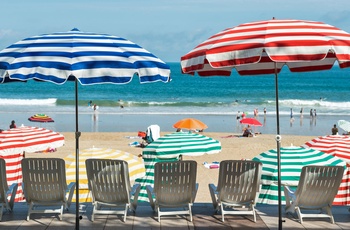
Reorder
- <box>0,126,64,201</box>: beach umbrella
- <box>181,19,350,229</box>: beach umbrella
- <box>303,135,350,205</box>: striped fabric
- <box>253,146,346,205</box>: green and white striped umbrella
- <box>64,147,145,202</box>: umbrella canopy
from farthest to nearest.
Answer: <box>0,126,64,201</box>: beach umbrella, <box>303,135,350,205</box>: striped fabric, <box>64,147,145,202</box>: umbrella canopy, <box>253,146,346,205</box>: green and white striped umbrella, <box>181,19,350,229</box>: beach umbrella

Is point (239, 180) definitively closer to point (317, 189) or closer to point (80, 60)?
point (317, 189)

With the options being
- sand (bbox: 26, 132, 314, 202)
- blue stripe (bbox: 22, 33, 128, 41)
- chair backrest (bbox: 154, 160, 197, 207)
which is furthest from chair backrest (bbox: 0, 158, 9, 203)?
sand (bbox: 26, 132, 314, 202)

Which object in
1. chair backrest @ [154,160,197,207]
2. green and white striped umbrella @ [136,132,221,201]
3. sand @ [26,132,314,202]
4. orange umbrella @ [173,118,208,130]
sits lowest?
sand @ [26,132,314,202]

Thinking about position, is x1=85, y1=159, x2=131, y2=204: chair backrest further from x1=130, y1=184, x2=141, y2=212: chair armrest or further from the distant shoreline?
the distant shoreline

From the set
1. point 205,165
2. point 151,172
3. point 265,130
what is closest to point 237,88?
point 265,130

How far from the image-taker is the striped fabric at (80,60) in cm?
510

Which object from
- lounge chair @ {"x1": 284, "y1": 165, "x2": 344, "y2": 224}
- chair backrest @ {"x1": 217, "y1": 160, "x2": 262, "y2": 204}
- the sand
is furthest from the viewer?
the sand

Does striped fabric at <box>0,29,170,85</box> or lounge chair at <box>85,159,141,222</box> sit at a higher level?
striped fabric at <box>0,29,170,85</box>

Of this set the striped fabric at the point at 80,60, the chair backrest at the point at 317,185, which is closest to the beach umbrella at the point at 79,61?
the striped fabric at the point at 80,60

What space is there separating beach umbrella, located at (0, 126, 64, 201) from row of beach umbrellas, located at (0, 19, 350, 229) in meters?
3.91

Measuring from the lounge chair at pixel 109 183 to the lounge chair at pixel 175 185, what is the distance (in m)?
0.36

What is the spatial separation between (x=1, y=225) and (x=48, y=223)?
0.52 metres

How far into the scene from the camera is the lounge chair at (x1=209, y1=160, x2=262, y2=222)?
6.93m

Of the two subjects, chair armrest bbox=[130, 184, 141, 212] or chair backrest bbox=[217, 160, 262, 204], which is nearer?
chair backrest bbox=[217, 160, 262, 204]
